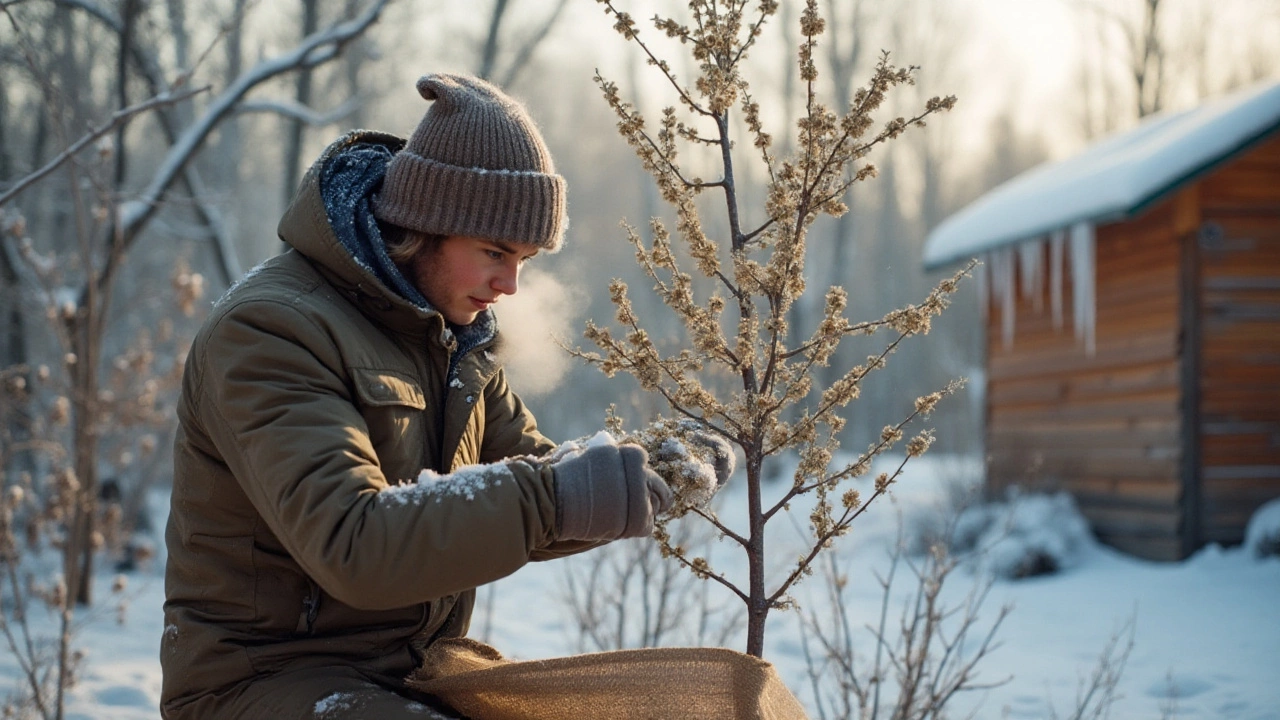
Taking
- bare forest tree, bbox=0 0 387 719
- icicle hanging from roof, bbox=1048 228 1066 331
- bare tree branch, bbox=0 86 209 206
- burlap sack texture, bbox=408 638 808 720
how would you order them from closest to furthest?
1. burlap sack texture, bbox=408 638 808 720
2. bare tree branch, bbox=0 86 209 206
3. bare forest tree, bbox=0 0 387 719
4. icicle hanging from roof, bbox=1048 228 1066 331

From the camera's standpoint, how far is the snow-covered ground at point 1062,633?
4816 mm

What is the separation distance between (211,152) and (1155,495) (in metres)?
14.7

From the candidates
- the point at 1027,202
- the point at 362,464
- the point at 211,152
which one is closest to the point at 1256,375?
the point at 1027,202

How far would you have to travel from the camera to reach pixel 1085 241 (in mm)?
9148

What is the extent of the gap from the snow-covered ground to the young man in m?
1.86

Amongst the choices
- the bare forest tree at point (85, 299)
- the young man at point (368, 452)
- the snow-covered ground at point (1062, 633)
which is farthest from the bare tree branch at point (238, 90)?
the young man at point (368, 452)

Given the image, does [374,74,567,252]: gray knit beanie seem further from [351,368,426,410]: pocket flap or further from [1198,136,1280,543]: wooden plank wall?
[1198,136,1280,543]: wooden plank wall

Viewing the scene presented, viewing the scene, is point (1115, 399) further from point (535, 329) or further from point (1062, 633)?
point (535, 329)

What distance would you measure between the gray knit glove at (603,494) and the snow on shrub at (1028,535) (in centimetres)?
704

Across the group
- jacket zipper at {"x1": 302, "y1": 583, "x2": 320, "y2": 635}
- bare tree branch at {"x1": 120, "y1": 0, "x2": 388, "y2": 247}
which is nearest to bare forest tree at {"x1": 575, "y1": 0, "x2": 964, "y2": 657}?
jacket zipper at {"x1": 302, "y1": 583, "x2": 320, "y2": 635}

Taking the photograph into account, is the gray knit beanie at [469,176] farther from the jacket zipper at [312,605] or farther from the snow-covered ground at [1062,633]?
the snow-covered ground at [1062,633]

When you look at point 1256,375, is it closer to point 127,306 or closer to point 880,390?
point 127,306

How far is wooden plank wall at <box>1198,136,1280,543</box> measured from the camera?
8.66 metres

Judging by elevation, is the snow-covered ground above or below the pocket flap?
below
